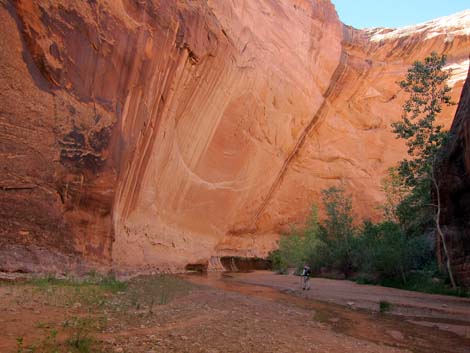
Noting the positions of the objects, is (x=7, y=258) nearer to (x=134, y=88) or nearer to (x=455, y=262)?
(x=134, y=88)

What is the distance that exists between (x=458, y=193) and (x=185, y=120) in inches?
557

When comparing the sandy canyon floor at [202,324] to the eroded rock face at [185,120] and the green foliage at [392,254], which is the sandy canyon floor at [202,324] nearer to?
the eroded rock face at [185,120]

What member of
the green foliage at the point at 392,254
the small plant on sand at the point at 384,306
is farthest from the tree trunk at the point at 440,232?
the small plant on sand at the point at 384,306

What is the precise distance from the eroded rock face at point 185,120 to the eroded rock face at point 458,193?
11567 mm

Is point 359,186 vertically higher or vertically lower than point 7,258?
higher

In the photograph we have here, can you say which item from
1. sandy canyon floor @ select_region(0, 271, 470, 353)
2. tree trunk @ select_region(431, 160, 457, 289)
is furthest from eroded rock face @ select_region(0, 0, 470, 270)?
tree trunk @ select_region(431, 160, 457, 289)

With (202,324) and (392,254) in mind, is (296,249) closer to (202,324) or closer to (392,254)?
(392,254)

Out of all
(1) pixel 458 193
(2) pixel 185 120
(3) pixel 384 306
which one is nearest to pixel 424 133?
(1) pixel 458 193

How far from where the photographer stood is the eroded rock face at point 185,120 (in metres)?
11.3

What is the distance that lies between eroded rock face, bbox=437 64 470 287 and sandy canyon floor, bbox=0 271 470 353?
8.91 feet

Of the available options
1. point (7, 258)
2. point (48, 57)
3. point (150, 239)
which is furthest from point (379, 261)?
point (48, 57)

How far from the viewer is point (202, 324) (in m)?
6.10

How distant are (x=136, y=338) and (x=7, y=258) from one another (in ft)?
22.6

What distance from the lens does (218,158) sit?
2519cm
